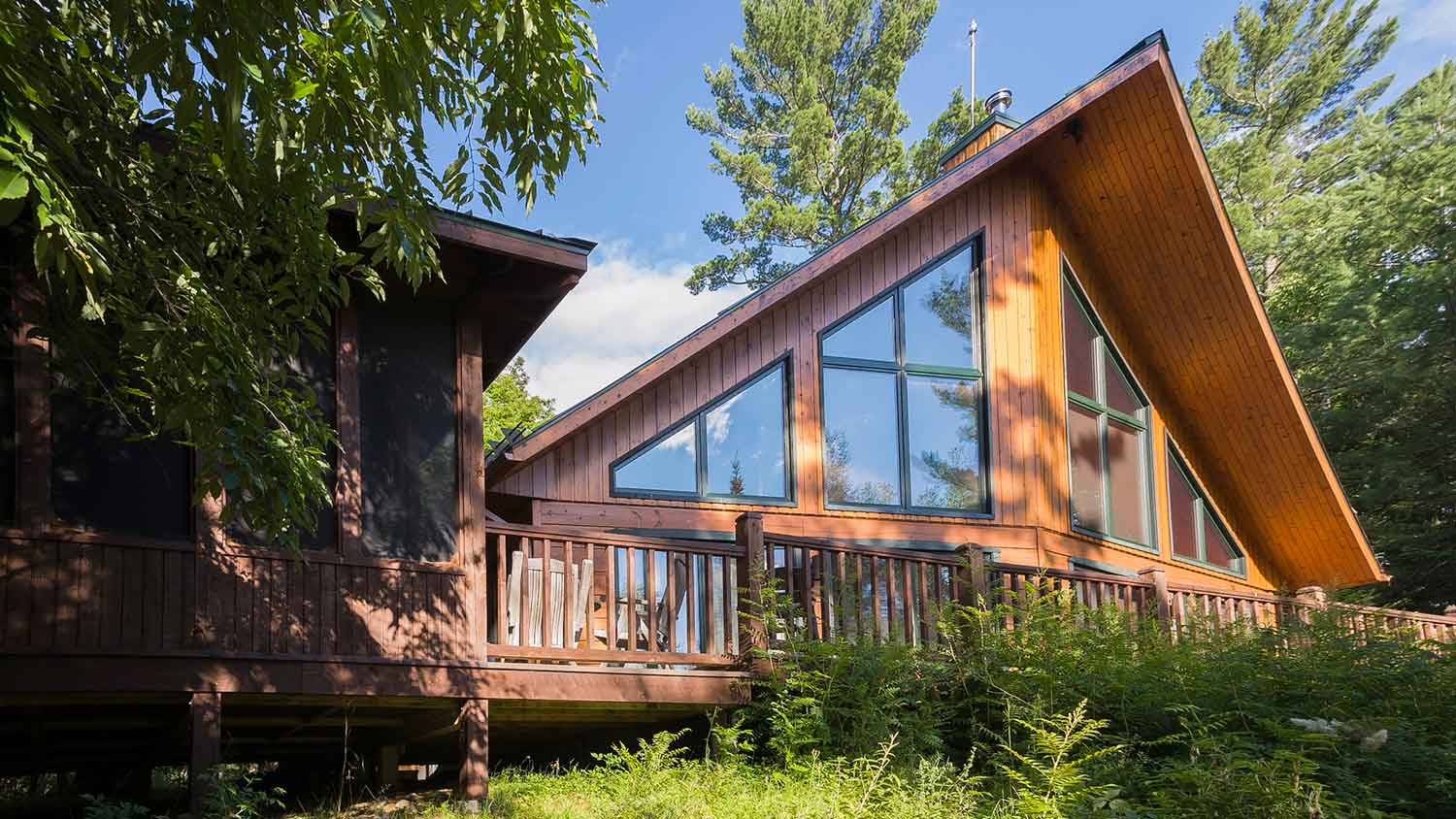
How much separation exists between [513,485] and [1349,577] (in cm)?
1155

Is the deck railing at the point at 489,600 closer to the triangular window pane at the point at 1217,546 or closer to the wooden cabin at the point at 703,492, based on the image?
the wooden cabin at the point at 703,492

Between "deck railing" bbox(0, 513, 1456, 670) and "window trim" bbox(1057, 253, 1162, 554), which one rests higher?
"window trim" bbox(1057, 253, 1162, 554)

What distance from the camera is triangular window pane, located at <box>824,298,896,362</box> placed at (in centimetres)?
1245

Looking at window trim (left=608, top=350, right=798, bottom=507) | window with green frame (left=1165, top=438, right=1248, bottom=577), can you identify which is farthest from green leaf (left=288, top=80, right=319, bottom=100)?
window with green frame (left=1165, top=438, right=1248, bottom=577)

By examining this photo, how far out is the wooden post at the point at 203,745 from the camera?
23.6ft

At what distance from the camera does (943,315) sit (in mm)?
13102

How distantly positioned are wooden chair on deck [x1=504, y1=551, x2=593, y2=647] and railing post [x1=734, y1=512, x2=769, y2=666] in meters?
1.16

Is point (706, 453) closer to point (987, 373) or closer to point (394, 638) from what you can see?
point (987, 373)

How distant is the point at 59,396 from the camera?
7.36 metres

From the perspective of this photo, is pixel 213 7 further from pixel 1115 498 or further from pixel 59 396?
pixel 1115 498

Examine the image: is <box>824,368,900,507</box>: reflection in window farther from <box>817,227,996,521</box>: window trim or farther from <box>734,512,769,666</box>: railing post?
<box>734,512,769,666</box>: railing post

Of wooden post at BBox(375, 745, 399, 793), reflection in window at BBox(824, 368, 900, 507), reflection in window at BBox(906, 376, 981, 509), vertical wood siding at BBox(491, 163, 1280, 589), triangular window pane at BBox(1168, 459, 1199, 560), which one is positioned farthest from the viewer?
triangular window pane at BBox(1168, 459, 1199, 560)

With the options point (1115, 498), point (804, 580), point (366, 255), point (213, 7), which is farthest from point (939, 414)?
point (213, 7)

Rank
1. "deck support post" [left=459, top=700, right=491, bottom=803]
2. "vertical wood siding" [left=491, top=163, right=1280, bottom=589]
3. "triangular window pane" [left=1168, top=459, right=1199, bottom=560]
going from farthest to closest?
1. "triangular window pane" [left=1168, top=459, right=1199, bottom=560]
2. "vertical wood siding" [left=491, top=163, right=1280, bottom=589]
3. "deck support post" [left=459, top=700, right=491, bottom=803]
